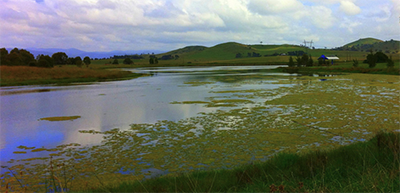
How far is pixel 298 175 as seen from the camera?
602cm

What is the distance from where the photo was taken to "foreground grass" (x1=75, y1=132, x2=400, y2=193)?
16.2 ft

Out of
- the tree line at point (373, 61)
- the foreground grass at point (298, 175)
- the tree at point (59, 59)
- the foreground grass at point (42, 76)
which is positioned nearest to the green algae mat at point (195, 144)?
the foreground grass at point (298, 175)

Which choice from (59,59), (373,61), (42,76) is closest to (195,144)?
(42,76)

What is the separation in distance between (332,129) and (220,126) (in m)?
4.66

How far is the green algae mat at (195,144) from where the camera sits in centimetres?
742

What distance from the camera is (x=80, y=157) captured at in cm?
895

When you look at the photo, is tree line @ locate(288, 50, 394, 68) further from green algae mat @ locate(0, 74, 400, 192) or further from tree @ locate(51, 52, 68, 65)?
tree @ locate(51, 52, 68, 65)

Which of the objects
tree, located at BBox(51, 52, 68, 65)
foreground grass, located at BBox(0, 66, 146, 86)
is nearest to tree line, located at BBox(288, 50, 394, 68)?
foreground grass, located at BBox(0, 66, 146, 86)

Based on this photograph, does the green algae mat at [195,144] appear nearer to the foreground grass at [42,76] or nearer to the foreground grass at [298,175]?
the foreground grass at [298,175]

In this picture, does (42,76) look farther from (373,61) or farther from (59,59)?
(59,59)

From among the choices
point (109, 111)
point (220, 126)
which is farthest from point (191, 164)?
point (109, 111)

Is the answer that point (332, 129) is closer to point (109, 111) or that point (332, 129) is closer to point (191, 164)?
point (191, 164)

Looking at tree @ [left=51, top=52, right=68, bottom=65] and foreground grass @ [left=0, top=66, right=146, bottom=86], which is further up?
tree @ [left=51, top=52, right=68, bottom=65]

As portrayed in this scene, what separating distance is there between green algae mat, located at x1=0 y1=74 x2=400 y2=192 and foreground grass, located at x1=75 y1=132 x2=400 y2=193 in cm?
124
